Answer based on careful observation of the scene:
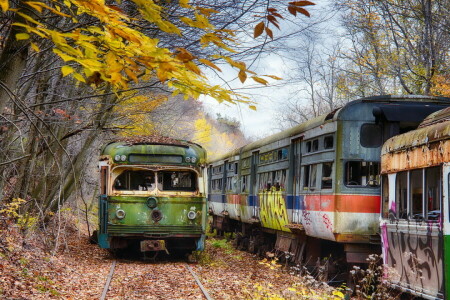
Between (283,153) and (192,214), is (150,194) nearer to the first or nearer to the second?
(192,214)

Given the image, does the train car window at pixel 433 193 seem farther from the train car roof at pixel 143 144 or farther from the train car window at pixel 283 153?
the train car roof at pixel 143 144

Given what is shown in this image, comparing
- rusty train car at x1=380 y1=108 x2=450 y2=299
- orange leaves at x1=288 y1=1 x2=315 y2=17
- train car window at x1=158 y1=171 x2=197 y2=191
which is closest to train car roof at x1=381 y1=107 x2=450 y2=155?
rusty train car at x1=380 y1=108 x2=450 y2=299

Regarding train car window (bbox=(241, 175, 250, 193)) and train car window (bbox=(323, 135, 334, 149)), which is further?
train car window (bbox=(241, 175, 250, 193))

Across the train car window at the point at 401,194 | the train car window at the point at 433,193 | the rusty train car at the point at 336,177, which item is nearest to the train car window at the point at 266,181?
the rusty train car at the point at 336,177

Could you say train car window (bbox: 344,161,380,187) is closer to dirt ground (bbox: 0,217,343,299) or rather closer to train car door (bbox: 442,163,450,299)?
dirt ground (bbox: 0,217,343,299)

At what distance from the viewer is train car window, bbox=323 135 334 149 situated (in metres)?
11.4

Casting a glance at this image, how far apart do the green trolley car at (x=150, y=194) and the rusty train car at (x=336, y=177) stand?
2.03 metres

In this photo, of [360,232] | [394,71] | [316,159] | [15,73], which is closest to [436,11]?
[394,71]

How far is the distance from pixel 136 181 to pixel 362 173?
596 centimetres

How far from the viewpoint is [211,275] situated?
1302cm

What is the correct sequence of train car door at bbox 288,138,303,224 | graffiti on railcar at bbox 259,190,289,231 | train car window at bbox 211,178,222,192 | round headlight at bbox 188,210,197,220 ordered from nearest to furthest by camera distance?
train car door at bbox 288,138,303,224 < graffiti on railcar at bbox 259,190,289,231 < round headlight at bbox 188,210,197,220 < train car window at bbox 211,178,222,192

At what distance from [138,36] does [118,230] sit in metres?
10.6

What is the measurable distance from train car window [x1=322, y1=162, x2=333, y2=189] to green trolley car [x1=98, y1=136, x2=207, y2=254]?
4.04 metres

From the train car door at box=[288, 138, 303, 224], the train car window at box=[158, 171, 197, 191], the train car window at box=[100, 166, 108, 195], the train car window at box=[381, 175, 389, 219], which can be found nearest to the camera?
the train car window at box=[381, 175, 389, 219]
